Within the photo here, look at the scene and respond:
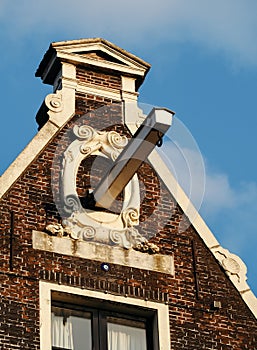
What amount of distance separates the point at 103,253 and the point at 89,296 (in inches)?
36.3

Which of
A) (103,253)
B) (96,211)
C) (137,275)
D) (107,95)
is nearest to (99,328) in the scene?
(137,275)

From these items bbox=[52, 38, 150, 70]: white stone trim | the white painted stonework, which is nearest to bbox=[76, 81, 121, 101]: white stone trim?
bbox=[52, 38, 150, 70]: white stone trim

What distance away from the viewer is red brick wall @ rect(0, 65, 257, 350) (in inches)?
987

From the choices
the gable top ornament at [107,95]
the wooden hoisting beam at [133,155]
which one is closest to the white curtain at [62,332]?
the wooden hoisting beam at [133,155]

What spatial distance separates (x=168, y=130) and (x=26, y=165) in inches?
103

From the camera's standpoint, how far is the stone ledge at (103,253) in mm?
25906

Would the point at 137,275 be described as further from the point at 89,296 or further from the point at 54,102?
the point at 54,102

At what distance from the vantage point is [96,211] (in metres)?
26.8

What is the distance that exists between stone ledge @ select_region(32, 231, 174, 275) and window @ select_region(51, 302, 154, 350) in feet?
2.75

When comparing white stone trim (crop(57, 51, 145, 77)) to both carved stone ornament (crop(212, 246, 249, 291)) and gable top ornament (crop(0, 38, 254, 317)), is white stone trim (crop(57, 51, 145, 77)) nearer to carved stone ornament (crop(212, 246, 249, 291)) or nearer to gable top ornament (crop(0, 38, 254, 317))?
gable top ornament (crop(0, 38, 254, 317))

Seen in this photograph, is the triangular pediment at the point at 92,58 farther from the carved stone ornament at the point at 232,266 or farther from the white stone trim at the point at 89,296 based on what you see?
the white stone trim at the point at 89,296

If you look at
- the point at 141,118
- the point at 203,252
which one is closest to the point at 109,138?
the point at 141,118

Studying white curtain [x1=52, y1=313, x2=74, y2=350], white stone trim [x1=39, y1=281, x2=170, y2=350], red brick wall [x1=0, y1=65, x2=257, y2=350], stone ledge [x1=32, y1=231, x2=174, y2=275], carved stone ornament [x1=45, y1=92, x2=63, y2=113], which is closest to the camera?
white stone trim [x1=39, y1=281, x2=170, y2=350]

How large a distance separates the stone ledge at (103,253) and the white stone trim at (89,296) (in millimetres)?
662
